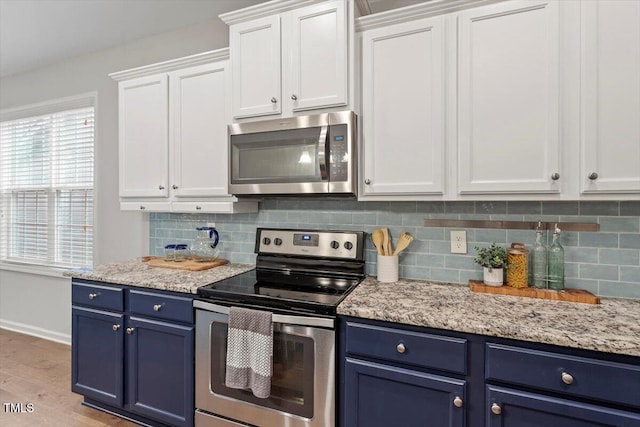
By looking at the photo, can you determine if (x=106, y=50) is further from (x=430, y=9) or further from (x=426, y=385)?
(x=426, y=385)

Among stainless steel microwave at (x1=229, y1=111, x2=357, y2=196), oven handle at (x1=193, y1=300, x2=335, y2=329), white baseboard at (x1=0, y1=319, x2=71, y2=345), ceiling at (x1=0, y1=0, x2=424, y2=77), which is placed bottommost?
white baseboard at (x1=0, y1=319, x2=71, y2=345)

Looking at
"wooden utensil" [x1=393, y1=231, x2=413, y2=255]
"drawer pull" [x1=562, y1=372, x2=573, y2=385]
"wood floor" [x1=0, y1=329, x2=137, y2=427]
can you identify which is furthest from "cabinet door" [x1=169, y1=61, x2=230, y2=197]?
"drawer pull" [x1=562, y1=372, x2=573, y2=385]

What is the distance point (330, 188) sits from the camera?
183cm

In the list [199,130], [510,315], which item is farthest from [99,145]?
[510,315]

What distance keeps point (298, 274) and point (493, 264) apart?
1.11 meters

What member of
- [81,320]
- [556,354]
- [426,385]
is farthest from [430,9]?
[81,320]

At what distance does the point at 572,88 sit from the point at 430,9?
28.9 inches

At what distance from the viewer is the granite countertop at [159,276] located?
190cm

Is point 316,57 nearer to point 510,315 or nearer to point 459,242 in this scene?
point 459,242

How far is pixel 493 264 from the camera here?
1737mm

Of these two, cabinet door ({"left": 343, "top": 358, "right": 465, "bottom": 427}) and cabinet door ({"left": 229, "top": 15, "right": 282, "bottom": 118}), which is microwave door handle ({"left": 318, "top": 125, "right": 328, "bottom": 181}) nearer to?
cabinet door ({"left": 229, "top": 15, "right": 282, "bottom": 118})

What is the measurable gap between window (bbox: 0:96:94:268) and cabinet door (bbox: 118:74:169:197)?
3.22ft

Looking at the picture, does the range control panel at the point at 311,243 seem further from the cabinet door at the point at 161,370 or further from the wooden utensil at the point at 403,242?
the cabinet door at the point at 161,370

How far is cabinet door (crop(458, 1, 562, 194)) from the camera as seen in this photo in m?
1.50
